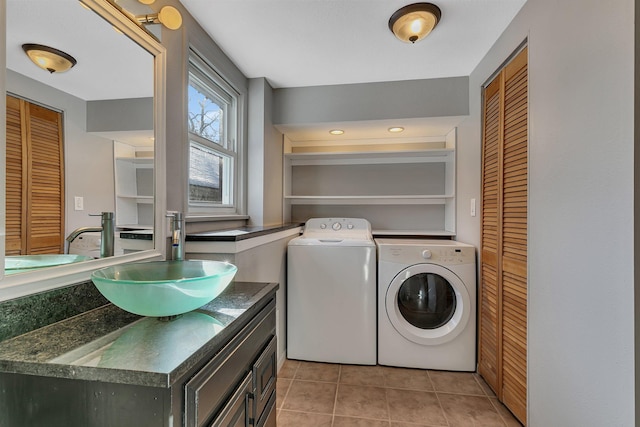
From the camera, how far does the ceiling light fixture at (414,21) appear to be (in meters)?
1.51

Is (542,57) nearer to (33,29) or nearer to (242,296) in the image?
(242,296)

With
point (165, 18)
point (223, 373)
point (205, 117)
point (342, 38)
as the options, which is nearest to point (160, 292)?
point (223, 373)

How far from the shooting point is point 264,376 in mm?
1043

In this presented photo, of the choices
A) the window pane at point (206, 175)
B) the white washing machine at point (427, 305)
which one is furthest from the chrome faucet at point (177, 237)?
the white washing machine at point (427, 305)

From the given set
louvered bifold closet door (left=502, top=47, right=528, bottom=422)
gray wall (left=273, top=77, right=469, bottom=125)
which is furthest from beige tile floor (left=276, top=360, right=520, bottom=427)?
gray wall (left=273, top=77, right=469, bottom=125)

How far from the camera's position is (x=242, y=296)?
3.48 ft

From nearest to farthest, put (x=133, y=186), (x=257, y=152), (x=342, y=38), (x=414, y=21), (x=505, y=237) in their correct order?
(x=133, y=186)
(x=414, y=21)
(x=505, y=237)
(x=342, y=38)
(x=257, y=152)

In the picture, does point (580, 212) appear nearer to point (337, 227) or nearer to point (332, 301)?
point (332, 301)

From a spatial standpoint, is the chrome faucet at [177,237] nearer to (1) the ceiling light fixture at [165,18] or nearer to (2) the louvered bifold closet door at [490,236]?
(1) the ceiling light fixture at [165,18]

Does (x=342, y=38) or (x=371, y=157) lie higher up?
(x=342, y=38)

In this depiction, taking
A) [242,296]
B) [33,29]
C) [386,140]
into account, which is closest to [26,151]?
[33,29]

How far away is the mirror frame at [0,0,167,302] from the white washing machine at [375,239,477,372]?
151cm

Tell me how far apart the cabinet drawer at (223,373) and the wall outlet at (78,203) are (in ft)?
2.29

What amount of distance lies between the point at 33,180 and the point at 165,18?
30.4 inches
